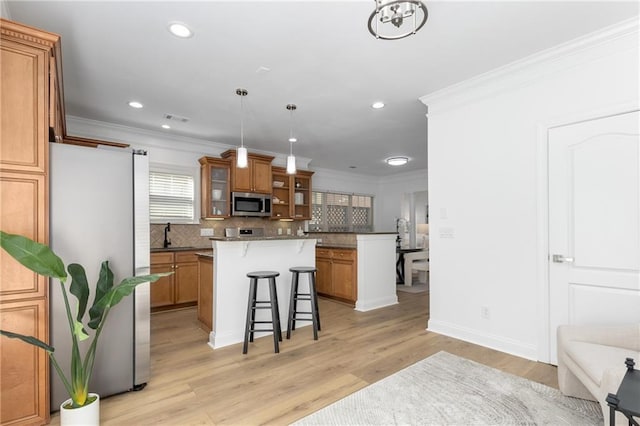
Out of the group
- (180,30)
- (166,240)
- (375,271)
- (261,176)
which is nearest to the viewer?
(180,30)

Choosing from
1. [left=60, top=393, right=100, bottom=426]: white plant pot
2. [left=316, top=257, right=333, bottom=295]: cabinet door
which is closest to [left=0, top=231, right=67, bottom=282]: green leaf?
[left=60, top=393, right=100, bottom=426]: white plant pot

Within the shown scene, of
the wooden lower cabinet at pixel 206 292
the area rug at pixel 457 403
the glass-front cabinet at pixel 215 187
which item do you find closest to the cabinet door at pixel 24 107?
the wooden lower cabinet at pixel 206 292

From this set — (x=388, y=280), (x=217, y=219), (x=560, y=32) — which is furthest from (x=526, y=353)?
(x=217, y=219)

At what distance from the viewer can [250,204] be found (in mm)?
6059

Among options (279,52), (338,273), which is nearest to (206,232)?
(338,273)

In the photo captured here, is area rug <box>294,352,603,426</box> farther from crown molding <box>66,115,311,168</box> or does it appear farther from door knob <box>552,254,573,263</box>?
crown molding <box>66,115,311,168</box>

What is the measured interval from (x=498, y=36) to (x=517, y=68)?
1.98ft

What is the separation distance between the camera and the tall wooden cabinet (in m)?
1.93

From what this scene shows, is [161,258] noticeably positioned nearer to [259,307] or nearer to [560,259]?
[259,307]

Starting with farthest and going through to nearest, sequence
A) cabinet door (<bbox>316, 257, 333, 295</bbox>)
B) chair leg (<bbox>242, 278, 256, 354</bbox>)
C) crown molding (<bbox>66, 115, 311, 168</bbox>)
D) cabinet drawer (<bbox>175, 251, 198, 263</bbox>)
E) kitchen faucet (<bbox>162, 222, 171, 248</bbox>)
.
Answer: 1. cabinet door (<bbox>316, 257, 333, 295</bbox>)
2. kitchen faucet (<bbox>162, 222, 171, 248</bbox>)
3. cabinet drawer (<bbox>175, 251, 198, 263</bbox>)
4. crown molding (<bbox>66, 115, 311, 168</bbox>)
5. chair leg (<bbox>242, 278, 256, 354</bbox>)

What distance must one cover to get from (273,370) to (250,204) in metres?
3.68

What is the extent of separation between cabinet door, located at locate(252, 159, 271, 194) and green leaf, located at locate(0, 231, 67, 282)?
4.38m

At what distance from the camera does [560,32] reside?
8.57 feet

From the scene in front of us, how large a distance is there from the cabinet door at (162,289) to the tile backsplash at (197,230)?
1.97ft
